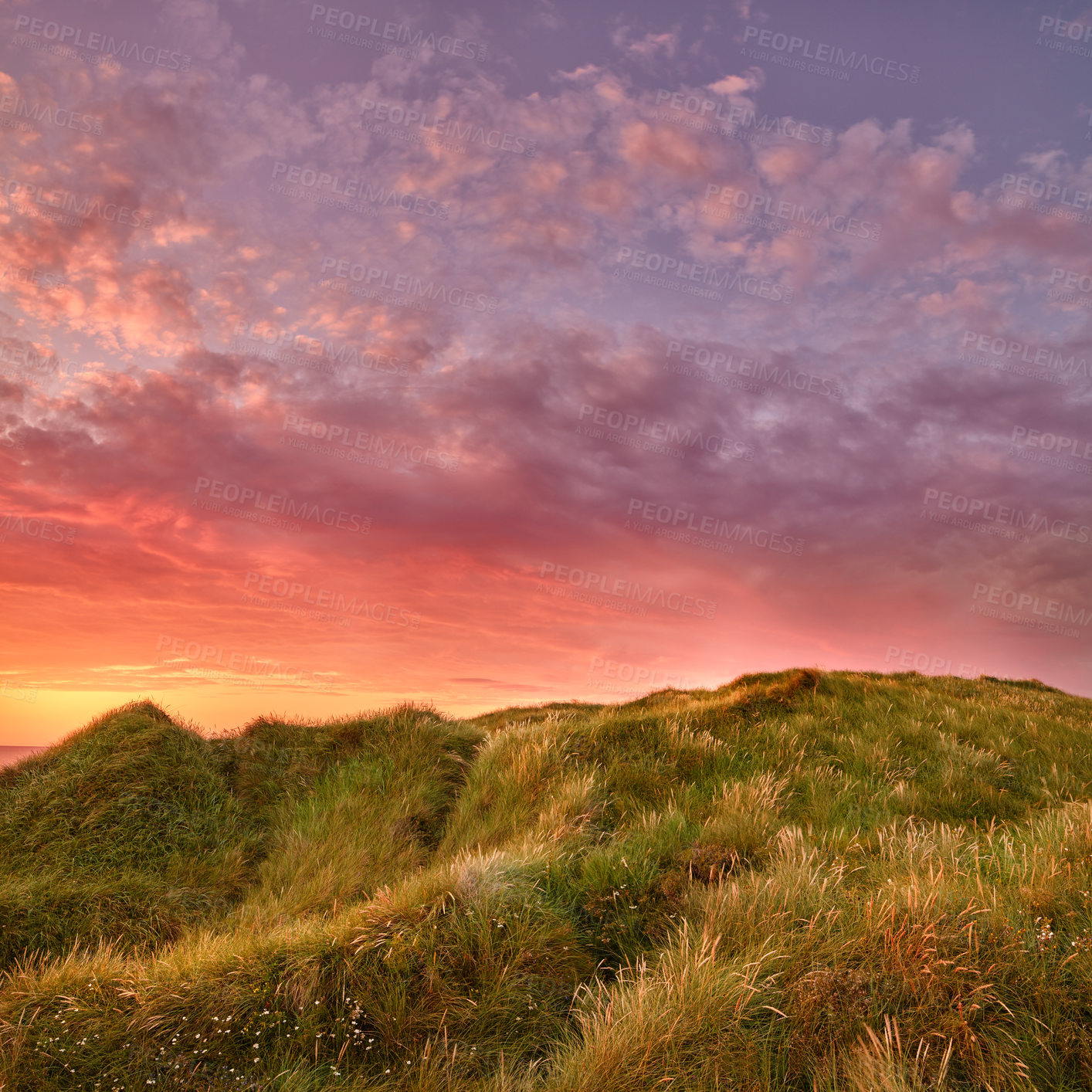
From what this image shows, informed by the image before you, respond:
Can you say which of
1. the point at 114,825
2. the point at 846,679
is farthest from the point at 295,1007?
the point at 846,679

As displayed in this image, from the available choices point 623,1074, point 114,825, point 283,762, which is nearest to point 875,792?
point 623,1074

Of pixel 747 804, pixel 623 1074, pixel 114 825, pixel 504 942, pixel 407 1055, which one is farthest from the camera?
pixel 114 825

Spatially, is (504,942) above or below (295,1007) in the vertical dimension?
above

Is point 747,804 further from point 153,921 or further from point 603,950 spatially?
point 153,921

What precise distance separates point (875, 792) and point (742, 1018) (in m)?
4.93

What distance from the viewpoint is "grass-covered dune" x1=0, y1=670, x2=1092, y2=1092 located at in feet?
10.8

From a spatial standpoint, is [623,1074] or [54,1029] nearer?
[623,1074]

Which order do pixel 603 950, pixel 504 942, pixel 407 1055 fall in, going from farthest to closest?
1. pixel 603 950
2. pixel 504 942
3. pixel 407 1055

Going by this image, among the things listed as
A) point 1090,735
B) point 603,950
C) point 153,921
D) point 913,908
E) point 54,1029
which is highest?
point 1090,735

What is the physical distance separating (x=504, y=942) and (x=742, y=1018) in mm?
1609

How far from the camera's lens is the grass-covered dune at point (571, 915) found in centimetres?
328

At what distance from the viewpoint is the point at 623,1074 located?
311 centimetres

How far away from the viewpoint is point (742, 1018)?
3309 millimetres

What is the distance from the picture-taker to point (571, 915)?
4.84 metres
